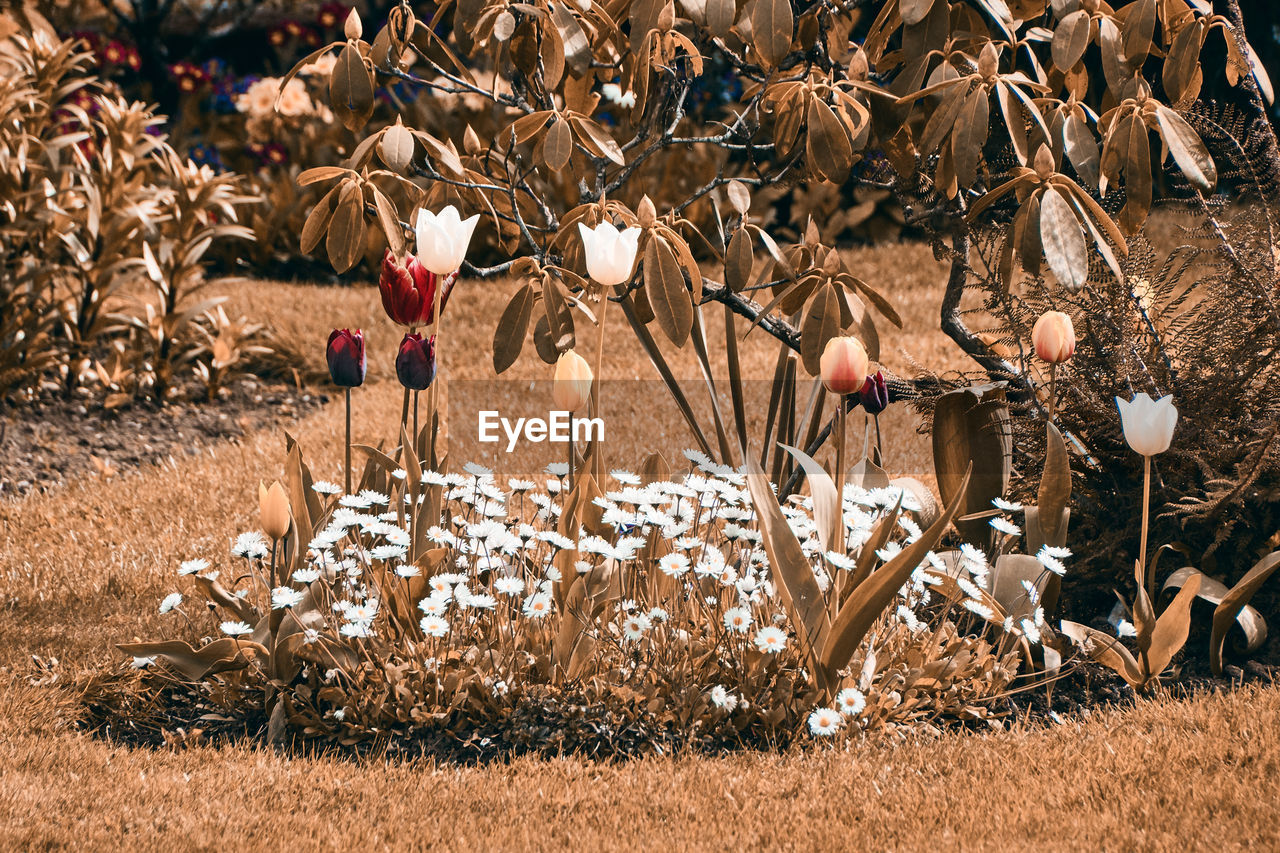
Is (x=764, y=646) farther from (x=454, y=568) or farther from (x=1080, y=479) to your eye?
(x=1080, y=479)

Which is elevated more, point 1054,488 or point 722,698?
point 1054,488

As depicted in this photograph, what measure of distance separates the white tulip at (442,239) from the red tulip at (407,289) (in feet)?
0.56

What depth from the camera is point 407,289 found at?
2.47m

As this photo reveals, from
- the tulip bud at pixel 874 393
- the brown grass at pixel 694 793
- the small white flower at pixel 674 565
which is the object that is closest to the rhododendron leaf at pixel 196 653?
the brown grass at pixel 694 793

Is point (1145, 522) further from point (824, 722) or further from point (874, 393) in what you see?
point (824, 722)

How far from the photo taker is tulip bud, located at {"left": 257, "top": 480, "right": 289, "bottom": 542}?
2.25 metres

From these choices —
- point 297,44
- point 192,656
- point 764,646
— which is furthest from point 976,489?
point 297,44

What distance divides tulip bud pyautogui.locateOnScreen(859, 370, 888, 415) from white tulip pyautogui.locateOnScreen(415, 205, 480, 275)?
957 millimetres

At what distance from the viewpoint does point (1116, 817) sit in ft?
6.35

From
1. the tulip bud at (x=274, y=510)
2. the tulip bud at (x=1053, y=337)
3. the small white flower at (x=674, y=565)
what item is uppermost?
the tulip bud at (x=1053, y=337)

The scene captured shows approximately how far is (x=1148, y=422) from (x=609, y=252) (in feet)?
3.57

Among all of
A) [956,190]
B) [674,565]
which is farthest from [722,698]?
[956,190]

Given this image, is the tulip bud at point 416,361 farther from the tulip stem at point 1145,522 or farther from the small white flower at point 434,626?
the tulip stem at point 1145,522

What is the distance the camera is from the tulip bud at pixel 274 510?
7.39 feet
